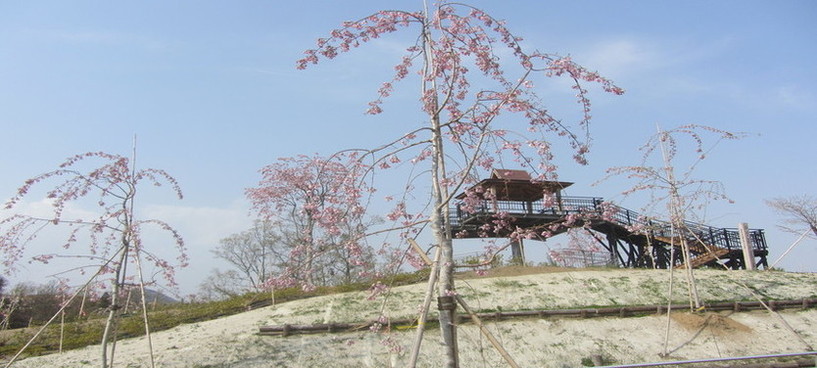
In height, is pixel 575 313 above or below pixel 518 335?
above

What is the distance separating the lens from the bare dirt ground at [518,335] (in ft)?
36.5

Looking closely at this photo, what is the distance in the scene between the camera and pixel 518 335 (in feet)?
40.2

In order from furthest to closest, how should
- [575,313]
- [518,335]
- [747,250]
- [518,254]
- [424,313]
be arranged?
[518,254], [747,250], [575,313], [518,335], [424,313]

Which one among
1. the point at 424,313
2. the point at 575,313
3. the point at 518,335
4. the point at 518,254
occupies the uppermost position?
the point at 518,254

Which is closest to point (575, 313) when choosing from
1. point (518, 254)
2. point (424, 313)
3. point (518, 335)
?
point (518, 335)

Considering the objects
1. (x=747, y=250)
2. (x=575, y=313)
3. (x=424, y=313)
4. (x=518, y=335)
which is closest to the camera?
(x=424, y=313)

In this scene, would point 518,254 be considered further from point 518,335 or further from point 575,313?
point 518,335

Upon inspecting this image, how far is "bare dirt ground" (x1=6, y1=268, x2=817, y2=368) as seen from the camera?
11.1 meters

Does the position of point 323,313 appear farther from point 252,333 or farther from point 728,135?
point 728,135

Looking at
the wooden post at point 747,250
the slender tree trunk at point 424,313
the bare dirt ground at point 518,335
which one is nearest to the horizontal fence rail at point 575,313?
the bare dirt ground at point 518,335

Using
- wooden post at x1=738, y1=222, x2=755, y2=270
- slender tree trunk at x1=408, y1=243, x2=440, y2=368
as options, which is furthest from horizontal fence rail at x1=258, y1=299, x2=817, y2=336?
wooden post at x1=738, y1=222, x2=755, y2=270

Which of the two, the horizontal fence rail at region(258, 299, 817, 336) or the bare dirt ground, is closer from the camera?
the bare dirt ground

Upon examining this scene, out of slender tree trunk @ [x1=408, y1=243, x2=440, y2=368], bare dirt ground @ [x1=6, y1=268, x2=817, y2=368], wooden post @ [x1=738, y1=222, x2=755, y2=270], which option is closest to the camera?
slender tree trunk @ [x1=408, y1=243, x2=440, y2=368]

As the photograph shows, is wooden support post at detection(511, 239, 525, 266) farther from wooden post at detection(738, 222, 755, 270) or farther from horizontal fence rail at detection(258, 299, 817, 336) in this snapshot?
wooden post at detection(738, 222, 755, 270)
